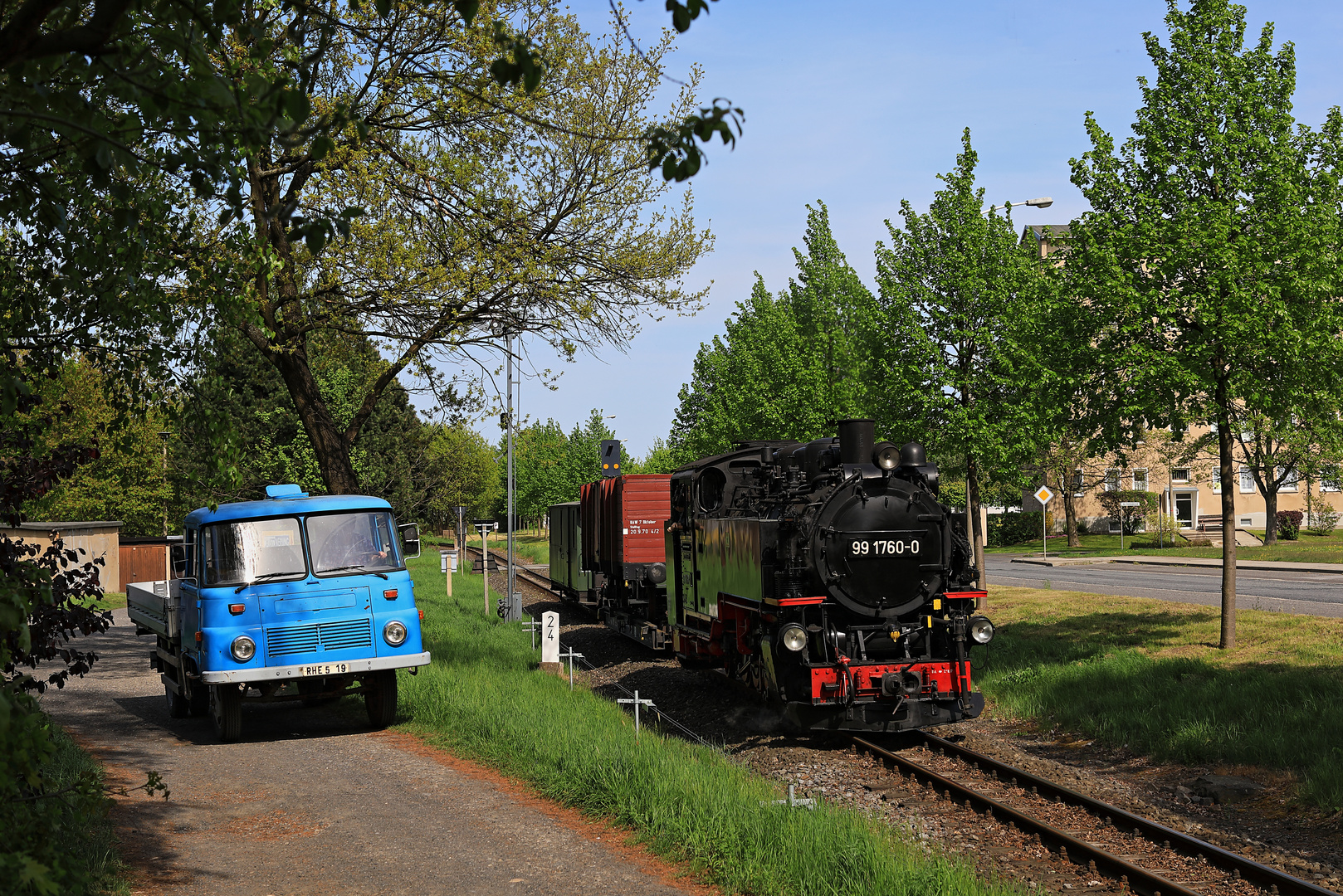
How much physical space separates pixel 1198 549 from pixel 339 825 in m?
41.1

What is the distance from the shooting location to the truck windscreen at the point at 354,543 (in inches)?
467

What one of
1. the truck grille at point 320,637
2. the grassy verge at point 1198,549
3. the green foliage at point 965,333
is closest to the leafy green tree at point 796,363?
the green foliage at point 965,333

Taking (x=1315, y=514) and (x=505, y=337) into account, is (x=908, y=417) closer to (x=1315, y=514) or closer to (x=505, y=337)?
(x=505, y=337)

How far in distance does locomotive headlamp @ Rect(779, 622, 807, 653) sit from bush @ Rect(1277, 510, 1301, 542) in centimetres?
4391

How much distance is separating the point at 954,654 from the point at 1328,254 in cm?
694

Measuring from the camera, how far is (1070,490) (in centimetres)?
5125

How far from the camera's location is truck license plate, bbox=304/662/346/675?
11.2 metres

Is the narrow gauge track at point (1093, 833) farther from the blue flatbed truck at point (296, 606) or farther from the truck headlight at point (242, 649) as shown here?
the truck headlight at point (242, 649)

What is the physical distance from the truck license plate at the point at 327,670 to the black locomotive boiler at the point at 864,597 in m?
4.29

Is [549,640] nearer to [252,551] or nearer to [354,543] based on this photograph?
[354,543]

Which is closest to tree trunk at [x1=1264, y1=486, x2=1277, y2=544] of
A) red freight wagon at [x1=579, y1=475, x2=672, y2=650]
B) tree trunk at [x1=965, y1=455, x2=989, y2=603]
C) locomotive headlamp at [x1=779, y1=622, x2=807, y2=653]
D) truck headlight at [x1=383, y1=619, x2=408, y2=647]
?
tree trunk at [x1=965, y1=455, x2=989, y2=603]

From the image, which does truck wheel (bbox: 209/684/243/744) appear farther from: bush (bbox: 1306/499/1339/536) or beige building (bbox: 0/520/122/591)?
bush (bbox: 1306/499/1339/536)

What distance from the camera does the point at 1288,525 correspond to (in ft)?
161

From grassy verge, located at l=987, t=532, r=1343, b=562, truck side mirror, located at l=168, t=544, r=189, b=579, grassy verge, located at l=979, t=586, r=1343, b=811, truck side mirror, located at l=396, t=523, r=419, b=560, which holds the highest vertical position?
truck side mirror, located at l=396, t=523, r=419, b=560
